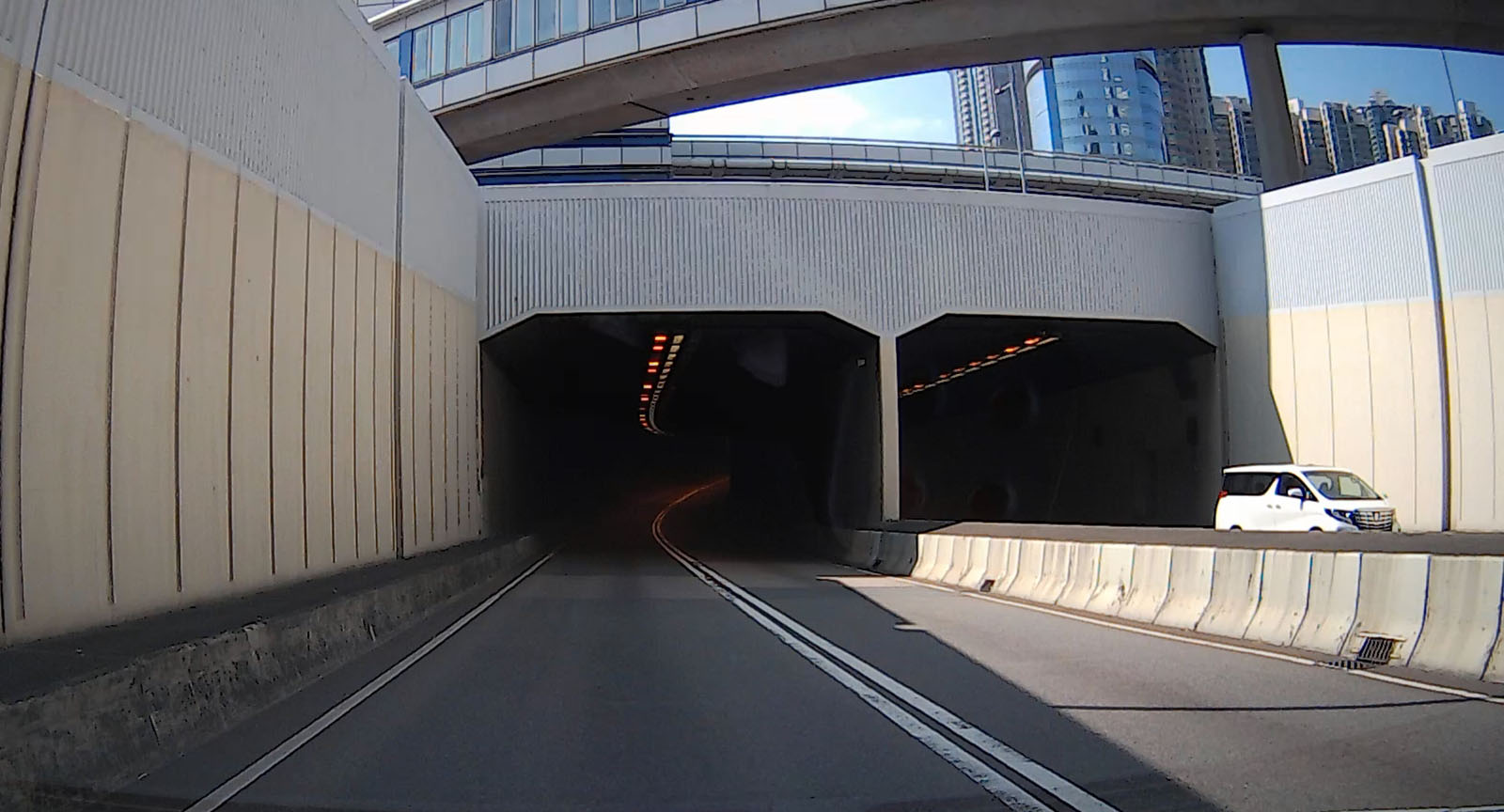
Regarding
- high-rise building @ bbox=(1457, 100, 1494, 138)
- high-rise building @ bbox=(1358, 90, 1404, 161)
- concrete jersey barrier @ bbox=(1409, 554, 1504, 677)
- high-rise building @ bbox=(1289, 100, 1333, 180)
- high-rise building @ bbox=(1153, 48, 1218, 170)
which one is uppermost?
high-rise building @ bbox=(1153, 48, 1218, 170)

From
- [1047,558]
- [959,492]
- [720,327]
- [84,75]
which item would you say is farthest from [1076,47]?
[84,75]

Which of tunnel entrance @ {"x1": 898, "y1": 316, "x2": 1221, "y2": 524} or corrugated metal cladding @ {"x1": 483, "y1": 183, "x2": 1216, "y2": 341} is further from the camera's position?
tunnel entrance @ {"x1": 898, "y1": 316, "x2": 1221, "y2": 524}

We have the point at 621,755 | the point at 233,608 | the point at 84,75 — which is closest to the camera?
the point at 621,755

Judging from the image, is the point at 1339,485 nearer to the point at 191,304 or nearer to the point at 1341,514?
the point at 1341,514

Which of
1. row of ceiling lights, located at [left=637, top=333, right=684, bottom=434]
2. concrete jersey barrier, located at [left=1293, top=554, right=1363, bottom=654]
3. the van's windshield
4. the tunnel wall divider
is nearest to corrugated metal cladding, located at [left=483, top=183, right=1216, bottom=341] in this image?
row of ceiling lights, located at [left=637, top=333, right=684, bottom=434]

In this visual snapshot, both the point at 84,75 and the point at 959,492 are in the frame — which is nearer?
the point at 84,75

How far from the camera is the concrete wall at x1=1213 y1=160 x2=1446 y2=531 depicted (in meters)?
23.0

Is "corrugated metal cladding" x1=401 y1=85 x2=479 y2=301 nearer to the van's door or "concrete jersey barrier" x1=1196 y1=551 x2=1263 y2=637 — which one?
"concrete jersey barrier" x1=1196 y1=551 x2=1263 y2=637

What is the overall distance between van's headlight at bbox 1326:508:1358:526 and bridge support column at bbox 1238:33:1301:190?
51.2 ft

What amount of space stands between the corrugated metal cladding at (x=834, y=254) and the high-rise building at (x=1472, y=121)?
6.43 metres

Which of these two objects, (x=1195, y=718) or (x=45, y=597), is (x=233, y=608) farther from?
(x=1195, y=718)

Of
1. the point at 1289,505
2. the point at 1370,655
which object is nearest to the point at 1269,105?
the point at 1289,505

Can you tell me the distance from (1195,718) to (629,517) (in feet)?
181

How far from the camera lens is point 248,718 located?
7.98 metres
